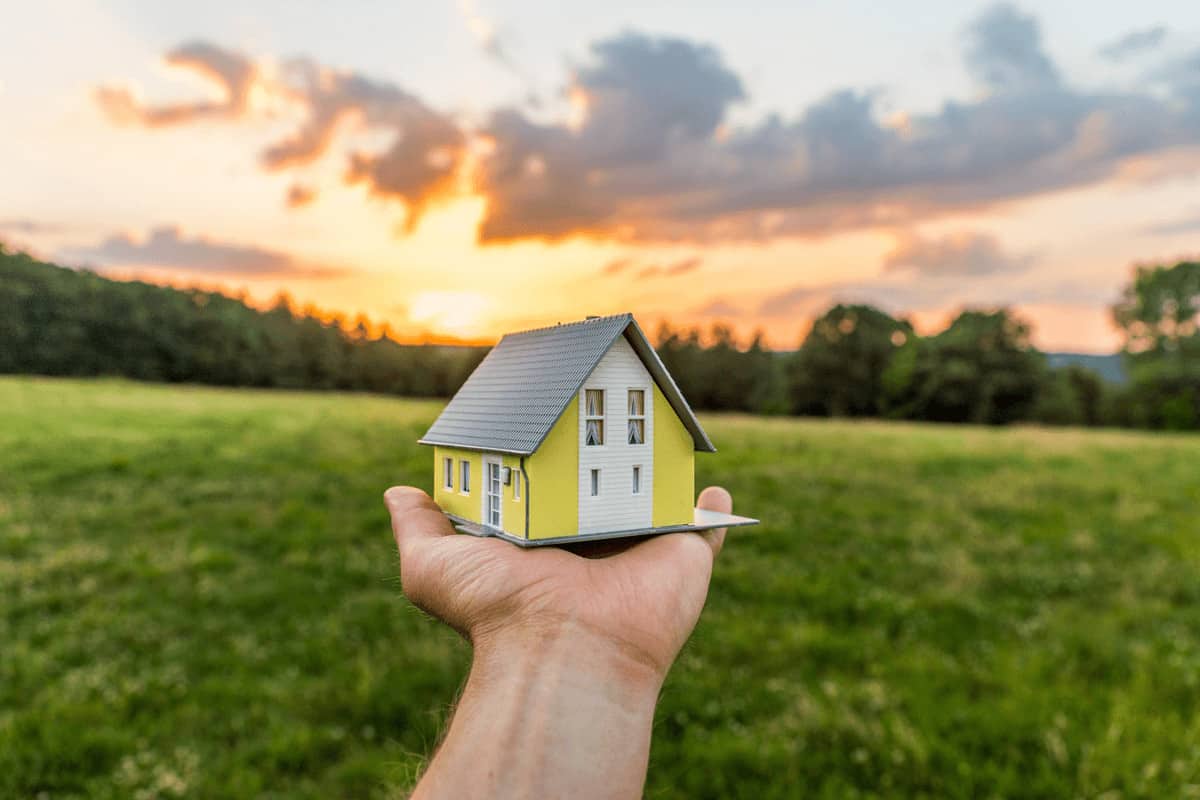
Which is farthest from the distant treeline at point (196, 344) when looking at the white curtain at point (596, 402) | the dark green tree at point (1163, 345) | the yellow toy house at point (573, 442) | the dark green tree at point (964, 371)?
the dark green tree at point (1163, 345)

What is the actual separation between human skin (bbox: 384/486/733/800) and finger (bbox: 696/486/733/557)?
252mm

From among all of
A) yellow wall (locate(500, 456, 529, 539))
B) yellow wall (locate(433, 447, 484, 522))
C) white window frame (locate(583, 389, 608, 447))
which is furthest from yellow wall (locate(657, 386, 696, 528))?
yellow wall (locate(433, 447, 484, 522))

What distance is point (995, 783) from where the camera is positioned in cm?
1187

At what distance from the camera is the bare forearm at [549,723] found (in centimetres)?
385

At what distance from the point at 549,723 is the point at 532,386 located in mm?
1829

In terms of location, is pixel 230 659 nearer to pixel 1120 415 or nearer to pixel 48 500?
pixel 48 500

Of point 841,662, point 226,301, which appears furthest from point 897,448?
point 226,301

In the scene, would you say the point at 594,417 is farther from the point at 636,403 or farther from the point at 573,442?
the point at 636,403

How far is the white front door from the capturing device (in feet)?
14.9

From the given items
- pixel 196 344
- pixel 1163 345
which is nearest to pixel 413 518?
pixel 196 344

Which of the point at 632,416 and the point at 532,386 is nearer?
the point at 532,386

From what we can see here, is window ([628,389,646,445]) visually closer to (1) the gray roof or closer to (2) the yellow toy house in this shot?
(2) the yellow toy house

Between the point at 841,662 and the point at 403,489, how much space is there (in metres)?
13.5

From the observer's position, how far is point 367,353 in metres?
6.62
